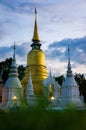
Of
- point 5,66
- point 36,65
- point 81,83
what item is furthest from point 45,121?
point 5,66

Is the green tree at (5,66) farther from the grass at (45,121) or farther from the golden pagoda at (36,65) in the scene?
the grass at (45,121)

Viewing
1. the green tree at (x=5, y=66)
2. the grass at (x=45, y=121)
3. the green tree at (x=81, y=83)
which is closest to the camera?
the grass at (x=45, y=121)

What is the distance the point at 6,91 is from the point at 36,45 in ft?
42.5

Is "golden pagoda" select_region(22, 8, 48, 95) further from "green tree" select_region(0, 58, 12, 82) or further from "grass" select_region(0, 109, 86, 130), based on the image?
"grass" select_region(0, 109, 86, 130)

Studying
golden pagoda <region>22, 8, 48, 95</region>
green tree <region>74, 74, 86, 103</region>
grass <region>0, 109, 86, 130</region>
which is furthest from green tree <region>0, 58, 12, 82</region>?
grass <region>0, 109, 86, 130</region>

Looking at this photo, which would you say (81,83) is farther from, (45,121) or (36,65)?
(45,121)

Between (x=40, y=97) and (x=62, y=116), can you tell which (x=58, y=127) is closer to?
(x=62, y=116)

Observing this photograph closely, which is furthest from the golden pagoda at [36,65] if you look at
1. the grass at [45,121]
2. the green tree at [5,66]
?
the grass at [45,121]

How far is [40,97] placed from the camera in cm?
799

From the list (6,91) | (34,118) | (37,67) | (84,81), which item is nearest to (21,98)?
(34,118)

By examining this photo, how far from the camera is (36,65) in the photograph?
182ft

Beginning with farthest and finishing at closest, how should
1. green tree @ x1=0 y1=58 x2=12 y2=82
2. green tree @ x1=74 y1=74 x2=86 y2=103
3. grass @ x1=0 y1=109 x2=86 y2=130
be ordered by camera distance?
1. green tree @ x1=0 y1=58 x2=12 y2=82
2. green tree @ x1=74 y1=74 x2=86 y2=103
3. grass @ x1=0 y1=109 x2=86 y2=130

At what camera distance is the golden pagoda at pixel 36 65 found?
52025mm

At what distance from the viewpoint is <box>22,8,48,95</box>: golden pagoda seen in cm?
5203
